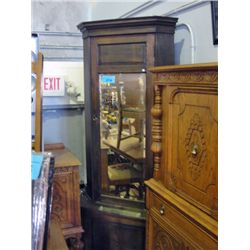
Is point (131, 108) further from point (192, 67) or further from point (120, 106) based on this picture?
point (192, 67)

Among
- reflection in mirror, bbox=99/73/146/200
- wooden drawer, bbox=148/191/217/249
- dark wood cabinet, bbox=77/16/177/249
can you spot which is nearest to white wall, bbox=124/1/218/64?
dark wood cabinet, bbox=77/16/177/249

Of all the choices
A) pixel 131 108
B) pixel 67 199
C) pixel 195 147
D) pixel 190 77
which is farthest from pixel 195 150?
pixel 67 199

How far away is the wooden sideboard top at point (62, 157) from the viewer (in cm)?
223

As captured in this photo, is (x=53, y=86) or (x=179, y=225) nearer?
(x=179, y=225)

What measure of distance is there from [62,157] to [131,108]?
598 millimetres

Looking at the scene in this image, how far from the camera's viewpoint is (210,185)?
124 centimetres

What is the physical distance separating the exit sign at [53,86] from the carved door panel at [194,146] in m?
1.62

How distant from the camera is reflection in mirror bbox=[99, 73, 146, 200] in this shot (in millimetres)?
2229

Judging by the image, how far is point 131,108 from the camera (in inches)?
89.8

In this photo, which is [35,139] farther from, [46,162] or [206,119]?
[206,119]

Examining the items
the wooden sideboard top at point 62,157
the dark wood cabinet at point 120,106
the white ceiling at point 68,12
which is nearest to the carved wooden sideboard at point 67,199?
the wooden sideboard top at point 62,157

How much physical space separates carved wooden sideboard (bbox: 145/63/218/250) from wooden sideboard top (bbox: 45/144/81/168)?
697 millimetres

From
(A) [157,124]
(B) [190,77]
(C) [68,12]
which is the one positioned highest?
(C) [68,12]
